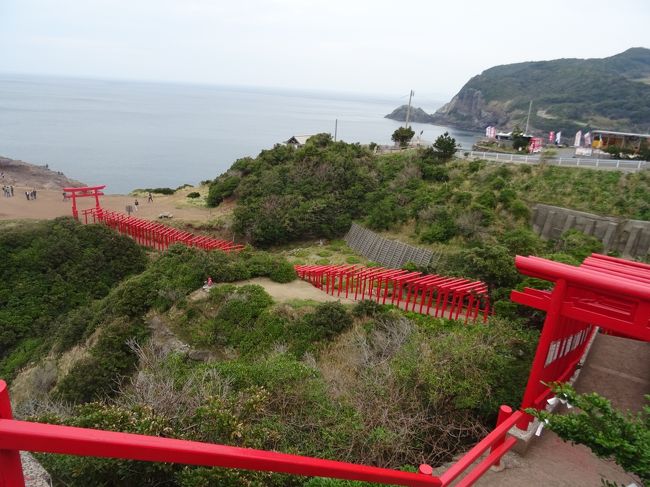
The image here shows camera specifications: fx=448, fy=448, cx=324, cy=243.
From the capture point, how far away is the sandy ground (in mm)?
26734

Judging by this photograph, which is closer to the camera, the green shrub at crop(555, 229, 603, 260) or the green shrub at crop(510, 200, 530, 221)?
the green shrub at crop(555, 229, 603, 260)

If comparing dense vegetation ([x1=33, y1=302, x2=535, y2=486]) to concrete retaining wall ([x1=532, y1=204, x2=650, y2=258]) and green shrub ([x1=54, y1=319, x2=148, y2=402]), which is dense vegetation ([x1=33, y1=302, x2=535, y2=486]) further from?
concrete retaining wall ([x1=532, y1=204, x2=650, y2=258])

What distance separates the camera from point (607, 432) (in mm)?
3619

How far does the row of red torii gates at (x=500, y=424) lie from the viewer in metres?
1.91

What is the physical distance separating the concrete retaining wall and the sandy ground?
17.5m

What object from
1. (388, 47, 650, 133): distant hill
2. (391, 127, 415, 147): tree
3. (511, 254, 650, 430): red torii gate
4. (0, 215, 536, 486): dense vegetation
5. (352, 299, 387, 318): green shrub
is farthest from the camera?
(388, 47, 650, 133): distant hill

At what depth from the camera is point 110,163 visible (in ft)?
213

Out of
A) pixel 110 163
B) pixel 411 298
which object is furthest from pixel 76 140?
pixel 411 298

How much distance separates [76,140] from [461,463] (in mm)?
92608

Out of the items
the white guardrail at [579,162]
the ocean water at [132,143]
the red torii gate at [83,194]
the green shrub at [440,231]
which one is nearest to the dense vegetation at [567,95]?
the ocean water at [132,143]

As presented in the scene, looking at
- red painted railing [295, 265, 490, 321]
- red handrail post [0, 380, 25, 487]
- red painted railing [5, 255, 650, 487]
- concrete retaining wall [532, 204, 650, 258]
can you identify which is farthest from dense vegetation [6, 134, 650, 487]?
red handrail post [0, 380, 25, 487]

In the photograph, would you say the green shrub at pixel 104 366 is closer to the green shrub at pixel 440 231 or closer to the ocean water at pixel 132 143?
the green shrub at pixel 440 231

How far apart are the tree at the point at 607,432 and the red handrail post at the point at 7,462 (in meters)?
3.84

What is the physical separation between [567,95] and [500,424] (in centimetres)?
11768
